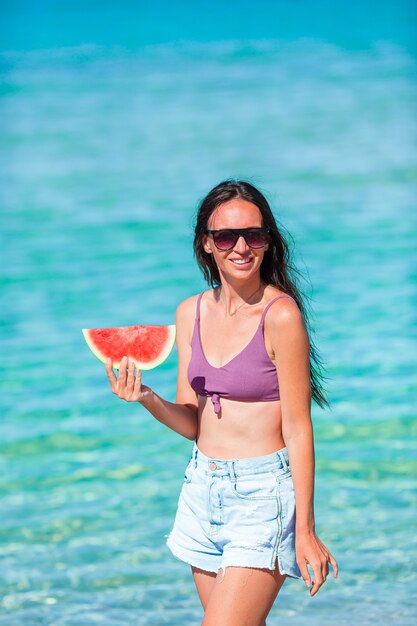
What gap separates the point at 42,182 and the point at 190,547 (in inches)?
519

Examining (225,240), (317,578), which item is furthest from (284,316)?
(317,578)

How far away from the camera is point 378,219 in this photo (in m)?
14.2

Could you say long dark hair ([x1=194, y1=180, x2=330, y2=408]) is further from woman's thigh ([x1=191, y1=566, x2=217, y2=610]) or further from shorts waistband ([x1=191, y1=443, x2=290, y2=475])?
woman's thigh ([x1=191, y1=566, x2=217, y2=610])

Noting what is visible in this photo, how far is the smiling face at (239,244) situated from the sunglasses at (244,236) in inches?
0.5

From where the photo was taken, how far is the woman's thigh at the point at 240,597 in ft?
11.4

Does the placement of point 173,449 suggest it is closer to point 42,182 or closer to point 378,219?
point 378,219

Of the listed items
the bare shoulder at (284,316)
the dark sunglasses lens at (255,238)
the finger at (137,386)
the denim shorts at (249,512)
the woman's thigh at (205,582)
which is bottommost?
the woman's thigh at (205,582)

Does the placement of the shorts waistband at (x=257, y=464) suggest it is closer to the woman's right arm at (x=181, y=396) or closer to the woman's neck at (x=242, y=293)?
the woman's right arm at (x=181, y=396)

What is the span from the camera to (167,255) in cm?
1309

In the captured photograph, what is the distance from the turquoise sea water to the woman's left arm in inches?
77.5

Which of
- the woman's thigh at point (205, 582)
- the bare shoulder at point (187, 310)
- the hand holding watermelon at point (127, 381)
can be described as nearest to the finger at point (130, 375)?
the hand holding watermelon at point (127, 381)

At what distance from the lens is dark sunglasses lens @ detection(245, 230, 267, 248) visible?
3.66m

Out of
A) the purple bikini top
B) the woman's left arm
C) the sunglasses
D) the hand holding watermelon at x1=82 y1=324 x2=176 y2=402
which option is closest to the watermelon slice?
the hand holding watermelon at x1=82 y1=324 x2=176 y2=402

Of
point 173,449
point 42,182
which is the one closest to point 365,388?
point 173,449
